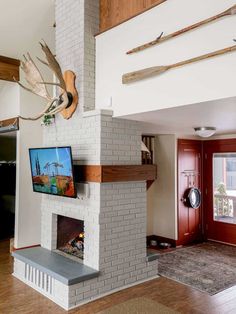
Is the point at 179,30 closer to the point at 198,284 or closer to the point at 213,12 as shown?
the point at 213,12

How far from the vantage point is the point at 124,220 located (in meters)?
4.04

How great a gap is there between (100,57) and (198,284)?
10.6ft

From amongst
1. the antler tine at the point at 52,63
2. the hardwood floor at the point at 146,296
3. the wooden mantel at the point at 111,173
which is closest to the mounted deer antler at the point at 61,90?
the antler tine at the point at 52,63

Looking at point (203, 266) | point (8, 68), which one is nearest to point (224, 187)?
point (203, 266)

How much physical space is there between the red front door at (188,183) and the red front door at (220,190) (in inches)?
7.0

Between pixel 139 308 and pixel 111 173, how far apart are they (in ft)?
5.07

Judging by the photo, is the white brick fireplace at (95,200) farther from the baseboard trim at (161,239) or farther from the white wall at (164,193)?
the white wall at (164,193)

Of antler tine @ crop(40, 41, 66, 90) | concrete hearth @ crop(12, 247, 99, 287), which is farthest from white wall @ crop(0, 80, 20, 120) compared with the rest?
concrete hearth @ crop(12, 247, 99, 287)

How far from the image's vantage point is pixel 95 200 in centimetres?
382

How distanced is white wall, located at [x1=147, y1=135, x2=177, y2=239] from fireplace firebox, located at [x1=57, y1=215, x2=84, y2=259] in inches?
78.8

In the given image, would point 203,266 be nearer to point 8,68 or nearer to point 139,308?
point 139,308

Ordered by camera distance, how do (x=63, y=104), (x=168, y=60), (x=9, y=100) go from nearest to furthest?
(x=168, y=60) → (x=63, y=104) → (x=9, y=100)

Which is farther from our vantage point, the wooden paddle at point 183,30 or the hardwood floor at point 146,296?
the hardwood floor at point 146,296

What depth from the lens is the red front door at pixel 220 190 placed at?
597 cm
